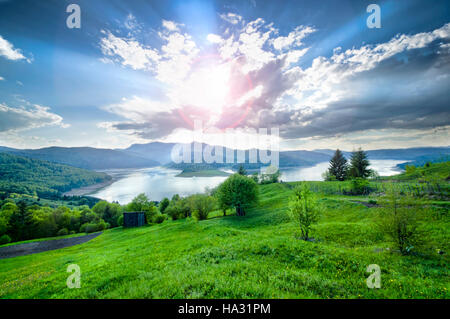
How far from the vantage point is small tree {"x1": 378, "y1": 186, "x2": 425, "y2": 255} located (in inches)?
382

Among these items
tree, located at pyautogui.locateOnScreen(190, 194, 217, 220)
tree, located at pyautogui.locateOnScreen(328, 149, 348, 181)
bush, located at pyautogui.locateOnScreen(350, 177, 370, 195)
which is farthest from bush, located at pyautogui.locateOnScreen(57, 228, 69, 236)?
tree, located at pyautogui.locateOnScreen(328, 149, 348, 181)

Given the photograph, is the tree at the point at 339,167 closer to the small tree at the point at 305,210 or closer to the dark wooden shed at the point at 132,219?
the small tree at the point at 305,210

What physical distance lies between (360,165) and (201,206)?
190 ft

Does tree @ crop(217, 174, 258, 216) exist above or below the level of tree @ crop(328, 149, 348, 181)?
below

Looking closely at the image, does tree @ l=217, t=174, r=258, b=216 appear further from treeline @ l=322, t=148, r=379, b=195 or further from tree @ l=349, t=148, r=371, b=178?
tree @ l=349, t=148, r=371, b=178

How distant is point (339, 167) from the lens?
63.2 m

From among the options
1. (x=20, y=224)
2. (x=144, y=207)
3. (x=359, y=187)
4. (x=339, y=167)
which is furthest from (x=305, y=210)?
(x=20, y=224)

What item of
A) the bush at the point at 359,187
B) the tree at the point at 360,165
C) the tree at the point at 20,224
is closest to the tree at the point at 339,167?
the tree at the point at 360,165

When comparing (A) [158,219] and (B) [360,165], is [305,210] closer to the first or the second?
(A) [158,219]

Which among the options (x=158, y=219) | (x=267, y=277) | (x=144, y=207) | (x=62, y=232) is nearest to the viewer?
(x=267, y=277)

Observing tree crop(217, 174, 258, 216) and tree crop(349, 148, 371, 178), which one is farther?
tree crop(349, 148, 371, 178)

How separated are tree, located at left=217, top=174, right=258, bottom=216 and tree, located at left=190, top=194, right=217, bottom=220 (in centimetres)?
322
